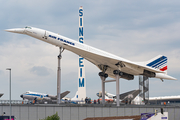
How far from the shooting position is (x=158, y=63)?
5216cm

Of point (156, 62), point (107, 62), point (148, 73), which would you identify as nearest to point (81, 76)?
point (107, 62)

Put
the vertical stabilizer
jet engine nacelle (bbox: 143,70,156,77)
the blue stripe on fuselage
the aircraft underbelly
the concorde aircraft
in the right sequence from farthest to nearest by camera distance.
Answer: the vertical stabilizer, jet engine nacelle (bbox: 143,70,156,77), the blue stripe on fuselage, the aircraft underbelly, the concorde aircraft

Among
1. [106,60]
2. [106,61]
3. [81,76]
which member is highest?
[106,60]

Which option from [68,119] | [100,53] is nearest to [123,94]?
[100,53]

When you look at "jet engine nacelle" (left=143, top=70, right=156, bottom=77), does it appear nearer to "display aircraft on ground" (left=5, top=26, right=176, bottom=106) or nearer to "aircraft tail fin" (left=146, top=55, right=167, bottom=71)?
"display aircraft on ground" (left=5, top=26, right=176, bottom=106)

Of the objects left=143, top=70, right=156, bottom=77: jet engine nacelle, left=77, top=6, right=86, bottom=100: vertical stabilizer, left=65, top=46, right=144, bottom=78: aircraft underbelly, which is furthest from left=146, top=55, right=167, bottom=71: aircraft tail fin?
left=77, top=6, right=86, bottom=100: vertical stabilizer

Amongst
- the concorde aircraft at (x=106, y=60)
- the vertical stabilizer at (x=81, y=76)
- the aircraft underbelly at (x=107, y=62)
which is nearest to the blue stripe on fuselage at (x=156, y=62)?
the concorde aircraft at (x=106, y=60)

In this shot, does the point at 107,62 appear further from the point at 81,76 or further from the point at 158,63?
the point at 81,76

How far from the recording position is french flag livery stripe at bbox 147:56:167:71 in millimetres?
51938

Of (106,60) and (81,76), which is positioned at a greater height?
(106,60)

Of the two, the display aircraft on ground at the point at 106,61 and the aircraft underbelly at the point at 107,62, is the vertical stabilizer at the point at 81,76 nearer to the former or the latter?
the display aircraft on ground at the point at 106,61

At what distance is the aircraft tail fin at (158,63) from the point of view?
5196cm

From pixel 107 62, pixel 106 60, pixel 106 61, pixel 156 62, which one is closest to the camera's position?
pixel 106 60

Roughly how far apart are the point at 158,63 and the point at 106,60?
10.6 m
